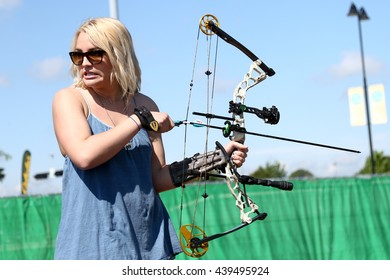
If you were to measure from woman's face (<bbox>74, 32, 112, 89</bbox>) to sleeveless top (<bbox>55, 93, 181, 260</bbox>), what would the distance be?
0.41 ft

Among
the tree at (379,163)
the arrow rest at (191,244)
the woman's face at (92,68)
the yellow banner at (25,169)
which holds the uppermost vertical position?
the tree at (379,163)

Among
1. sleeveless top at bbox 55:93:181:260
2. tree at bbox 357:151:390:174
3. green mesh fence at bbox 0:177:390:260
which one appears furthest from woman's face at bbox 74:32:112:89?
tree at bbox 357:151:390:174

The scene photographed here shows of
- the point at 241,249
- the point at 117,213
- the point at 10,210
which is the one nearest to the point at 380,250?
the point at 241,249

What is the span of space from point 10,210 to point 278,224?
3820mm

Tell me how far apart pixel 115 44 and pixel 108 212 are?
640 mm

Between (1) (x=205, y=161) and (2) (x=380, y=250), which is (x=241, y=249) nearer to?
(2) (x=380, y=250)

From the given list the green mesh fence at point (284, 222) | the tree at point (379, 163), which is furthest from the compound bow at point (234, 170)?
the tree at point (379, 163)

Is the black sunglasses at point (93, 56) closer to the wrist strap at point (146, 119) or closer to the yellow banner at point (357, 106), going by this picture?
the wrist strap at point (146, 119)

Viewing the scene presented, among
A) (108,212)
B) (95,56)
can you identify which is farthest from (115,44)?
(108,212)

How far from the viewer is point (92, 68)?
9.57 ft

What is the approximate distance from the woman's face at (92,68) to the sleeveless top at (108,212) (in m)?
0.13

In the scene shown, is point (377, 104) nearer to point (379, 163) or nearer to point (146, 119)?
point (379, 163)

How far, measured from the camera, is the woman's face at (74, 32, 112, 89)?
2910 millimetres

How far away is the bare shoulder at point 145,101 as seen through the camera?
310 cm
